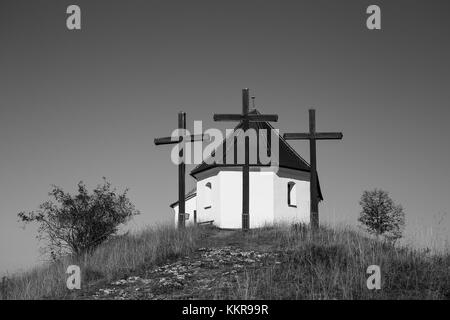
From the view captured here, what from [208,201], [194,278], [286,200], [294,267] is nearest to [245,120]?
[286,200]

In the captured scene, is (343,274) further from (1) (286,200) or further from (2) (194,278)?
(1) (286,200)

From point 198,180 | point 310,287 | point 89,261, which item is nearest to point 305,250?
point 310,287

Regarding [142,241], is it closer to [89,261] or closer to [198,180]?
[89,261]

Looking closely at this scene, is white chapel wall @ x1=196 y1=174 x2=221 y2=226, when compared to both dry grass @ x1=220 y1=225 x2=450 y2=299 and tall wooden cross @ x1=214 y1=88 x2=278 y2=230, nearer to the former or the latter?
tall wooden cross @ x1=214 y1=88 x2=278 y2=230

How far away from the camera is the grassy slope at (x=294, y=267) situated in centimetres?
1111

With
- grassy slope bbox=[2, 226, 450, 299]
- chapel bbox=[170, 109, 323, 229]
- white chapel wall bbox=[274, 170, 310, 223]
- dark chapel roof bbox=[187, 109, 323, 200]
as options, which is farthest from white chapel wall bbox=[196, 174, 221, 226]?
grassy slope bbox=[2, 226, 450, 299]

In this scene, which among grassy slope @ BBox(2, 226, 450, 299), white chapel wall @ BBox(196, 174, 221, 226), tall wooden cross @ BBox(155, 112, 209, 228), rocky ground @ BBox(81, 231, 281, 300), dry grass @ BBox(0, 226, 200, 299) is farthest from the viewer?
white chapel wall @ BBox(196, 174, 221, 226)

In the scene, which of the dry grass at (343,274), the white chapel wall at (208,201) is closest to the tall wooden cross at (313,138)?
the dry grass at (343,274)

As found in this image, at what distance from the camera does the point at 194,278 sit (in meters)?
12.7

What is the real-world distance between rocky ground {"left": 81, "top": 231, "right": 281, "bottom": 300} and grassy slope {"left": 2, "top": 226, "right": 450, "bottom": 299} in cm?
37

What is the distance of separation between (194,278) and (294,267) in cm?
260

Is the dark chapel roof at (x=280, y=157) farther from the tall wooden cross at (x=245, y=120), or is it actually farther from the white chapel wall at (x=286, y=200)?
the tall wooden cross at (x=245, y=120)

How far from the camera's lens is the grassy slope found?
36.4 feet

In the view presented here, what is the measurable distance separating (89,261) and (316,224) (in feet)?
29.8
